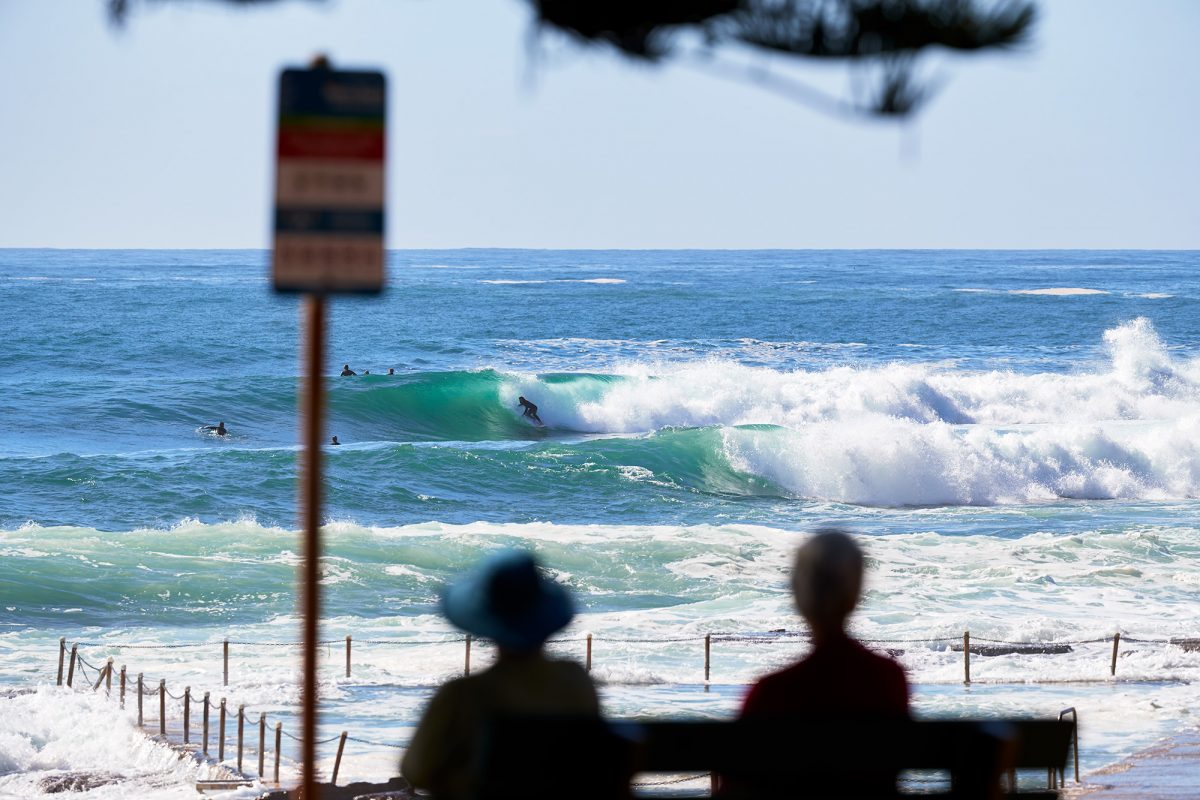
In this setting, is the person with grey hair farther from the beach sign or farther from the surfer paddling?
the surfer paddling

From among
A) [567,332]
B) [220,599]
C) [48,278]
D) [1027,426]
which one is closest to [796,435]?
[1027,426]

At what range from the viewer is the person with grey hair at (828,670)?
2852 mm

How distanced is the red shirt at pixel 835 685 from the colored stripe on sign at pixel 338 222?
45.0 inches

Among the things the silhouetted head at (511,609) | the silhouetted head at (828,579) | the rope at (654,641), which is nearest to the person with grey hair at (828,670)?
the silhouetted head at (828,579)

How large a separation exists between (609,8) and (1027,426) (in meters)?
36.2

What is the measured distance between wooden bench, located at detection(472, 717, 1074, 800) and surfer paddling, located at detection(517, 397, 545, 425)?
3576 centimetres

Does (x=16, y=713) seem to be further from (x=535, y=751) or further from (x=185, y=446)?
(x=185, y=446)

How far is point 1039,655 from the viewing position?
14734 millimetres

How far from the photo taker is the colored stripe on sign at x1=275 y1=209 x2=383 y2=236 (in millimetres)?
2811

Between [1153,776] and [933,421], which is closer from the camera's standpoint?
[1153,776]

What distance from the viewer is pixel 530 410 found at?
39281mm

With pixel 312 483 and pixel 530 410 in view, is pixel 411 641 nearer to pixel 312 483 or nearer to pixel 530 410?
pixel 312 483

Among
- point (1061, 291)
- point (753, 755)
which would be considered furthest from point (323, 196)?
point (1061, 291)

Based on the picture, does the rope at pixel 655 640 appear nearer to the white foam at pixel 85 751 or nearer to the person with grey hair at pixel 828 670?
the white foam at pixel 85 751
